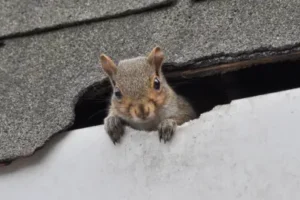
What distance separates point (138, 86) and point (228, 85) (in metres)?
0.48

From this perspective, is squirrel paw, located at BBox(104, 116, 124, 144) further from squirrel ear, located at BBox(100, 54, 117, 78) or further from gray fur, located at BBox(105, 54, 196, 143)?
squirrel ear, located at BBox(100, 54, 117, 78)

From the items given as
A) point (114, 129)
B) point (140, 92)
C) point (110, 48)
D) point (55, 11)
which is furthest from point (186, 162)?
point (55, 11)

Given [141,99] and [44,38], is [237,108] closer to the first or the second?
[141,99]

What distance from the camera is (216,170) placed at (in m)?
1.57

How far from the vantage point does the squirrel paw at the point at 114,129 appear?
171 cm

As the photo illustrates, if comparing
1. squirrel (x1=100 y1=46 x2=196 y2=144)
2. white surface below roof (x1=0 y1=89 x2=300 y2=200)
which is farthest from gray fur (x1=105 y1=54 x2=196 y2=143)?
white surface below roof (x1=0 y1=89 x2=300 y2=200)

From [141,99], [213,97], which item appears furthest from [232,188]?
[213,97]

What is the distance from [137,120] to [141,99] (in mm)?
61

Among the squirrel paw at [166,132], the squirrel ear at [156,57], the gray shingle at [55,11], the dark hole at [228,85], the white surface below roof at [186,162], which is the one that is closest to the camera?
the white surface below roof at [186,162]

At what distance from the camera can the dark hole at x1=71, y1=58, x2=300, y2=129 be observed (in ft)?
6.98

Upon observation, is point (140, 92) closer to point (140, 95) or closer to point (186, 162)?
point (140, 95)

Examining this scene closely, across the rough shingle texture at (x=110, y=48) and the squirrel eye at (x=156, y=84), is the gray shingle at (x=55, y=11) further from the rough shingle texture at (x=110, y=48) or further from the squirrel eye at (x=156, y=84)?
the squirrel eye at (x=156, y=84)

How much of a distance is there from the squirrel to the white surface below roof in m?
0.10

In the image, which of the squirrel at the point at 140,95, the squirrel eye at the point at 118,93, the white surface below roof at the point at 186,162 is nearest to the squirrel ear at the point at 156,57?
the squirrel at the point at 140,95
